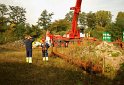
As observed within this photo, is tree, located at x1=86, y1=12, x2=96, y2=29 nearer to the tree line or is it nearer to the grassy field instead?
the tree line

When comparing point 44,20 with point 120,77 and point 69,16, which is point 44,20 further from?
point 120,77

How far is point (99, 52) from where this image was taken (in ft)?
55.7

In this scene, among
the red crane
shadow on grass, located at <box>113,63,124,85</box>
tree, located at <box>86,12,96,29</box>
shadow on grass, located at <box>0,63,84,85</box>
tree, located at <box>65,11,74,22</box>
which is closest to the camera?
shadow on grass, located at <box>0,63,84,85</box>

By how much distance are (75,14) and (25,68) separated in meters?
17.1

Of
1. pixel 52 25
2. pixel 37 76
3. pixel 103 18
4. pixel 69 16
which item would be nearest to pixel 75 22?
pixel 37 76

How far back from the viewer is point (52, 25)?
6619cm

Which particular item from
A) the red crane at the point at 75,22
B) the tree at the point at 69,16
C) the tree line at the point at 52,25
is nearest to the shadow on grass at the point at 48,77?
the red crane at the point at 75,22

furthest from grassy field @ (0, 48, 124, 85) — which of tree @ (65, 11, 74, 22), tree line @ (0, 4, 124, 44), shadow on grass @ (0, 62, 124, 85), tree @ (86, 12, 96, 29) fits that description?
tree @ (65, 11, 74, 22)

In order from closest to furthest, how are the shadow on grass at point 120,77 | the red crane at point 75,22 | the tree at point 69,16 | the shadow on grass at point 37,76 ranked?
the shadow on grass at point 37,76 < the shadow on grass at point 120,77 < the red crane at point 75,22 < the tree at point 69,16

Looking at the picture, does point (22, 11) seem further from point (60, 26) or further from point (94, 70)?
point (94, 70)

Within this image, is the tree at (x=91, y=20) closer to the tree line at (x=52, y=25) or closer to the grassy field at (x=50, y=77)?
the tree line at (x=52, y=25)

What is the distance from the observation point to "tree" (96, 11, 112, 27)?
258 feet

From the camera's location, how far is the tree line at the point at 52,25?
154 ft

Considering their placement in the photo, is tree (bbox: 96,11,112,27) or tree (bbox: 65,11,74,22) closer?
tree (bbox: 96,11,112,27)
